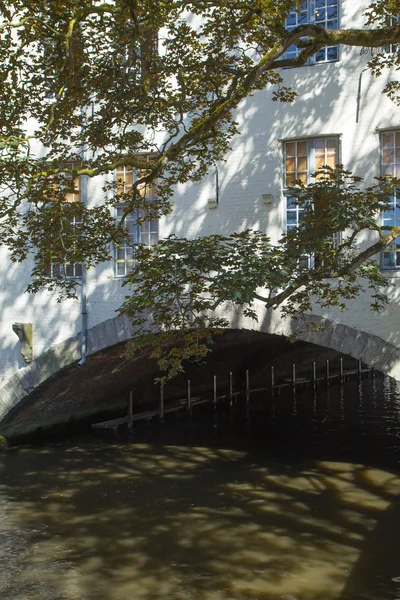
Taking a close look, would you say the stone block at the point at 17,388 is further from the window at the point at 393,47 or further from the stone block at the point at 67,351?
the window at the point at 393,47

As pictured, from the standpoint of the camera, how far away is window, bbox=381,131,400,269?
10.2 metres

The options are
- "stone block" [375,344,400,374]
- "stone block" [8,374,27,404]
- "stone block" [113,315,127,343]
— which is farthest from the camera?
"stone block" [8,374,27,404]

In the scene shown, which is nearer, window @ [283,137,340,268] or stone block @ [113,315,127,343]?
window @ [283,137,340,268]

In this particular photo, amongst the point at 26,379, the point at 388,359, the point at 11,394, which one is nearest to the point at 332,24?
the point at 388,359

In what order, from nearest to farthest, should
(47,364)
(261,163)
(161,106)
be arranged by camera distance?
(161,106) < (261,163) < (47,364)

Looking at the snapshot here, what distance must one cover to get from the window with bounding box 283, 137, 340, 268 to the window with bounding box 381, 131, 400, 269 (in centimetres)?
66

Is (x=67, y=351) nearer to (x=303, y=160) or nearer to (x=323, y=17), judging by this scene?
(x=303, y=160)

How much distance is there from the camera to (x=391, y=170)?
33.8 feet

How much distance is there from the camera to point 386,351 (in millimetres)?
9984

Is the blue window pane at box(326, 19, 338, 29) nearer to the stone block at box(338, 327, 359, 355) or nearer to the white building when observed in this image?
the white building

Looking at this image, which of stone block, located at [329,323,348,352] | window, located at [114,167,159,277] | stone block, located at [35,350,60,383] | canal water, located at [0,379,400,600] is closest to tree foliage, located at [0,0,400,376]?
stone block, located at [329,323,348,352]

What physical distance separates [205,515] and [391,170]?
17.1 feet

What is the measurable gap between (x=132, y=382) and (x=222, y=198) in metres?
5.89

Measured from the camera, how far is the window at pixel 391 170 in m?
10.2
